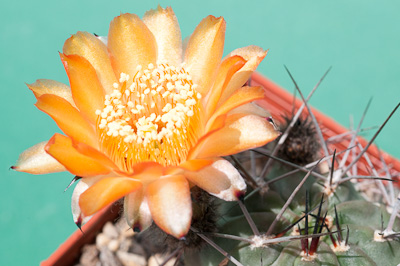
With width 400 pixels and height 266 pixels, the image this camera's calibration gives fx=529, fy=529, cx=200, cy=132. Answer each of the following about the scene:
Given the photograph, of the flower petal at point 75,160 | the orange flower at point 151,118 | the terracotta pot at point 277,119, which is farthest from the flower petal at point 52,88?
the terracotta pot at point 277,119

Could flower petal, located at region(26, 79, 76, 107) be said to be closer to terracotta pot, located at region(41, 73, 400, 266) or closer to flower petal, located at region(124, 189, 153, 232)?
flower petal, located at region(124, 189, 153, 232)

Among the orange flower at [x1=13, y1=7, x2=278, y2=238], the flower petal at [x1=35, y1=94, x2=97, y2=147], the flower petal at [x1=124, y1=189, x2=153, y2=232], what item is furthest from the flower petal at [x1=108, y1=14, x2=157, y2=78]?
the flower petal at [x1=124, y1=189, x2=153, y2=232]

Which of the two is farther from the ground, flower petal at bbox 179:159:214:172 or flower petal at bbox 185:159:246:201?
flower petal at bbox 179:159:214:172

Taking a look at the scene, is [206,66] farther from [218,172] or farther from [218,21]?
[218,172]

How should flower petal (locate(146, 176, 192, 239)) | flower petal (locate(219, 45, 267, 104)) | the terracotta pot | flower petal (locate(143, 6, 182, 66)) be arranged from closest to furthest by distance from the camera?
flower petal (locate(146, 176, 192, 239)) → flower petal (locate(219, 45, 267, 104)) → flower petal (locate(143, 6, 182, 66)) → the terracotta pot

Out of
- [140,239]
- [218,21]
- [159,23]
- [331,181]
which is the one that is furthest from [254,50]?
[140,239]

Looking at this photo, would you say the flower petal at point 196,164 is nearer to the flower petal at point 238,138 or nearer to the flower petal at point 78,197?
the flower petal at point 238,138
